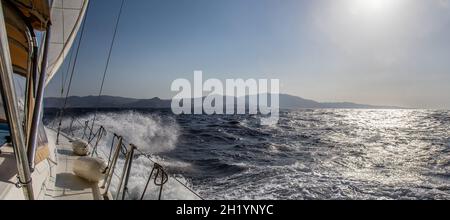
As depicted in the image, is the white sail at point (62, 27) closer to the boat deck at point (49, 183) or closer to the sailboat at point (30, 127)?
the sailboat at point (30, 127)

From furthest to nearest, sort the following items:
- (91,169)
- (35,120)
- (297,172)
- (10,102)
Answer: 1. (297,172)
2. (91,169)
3. (35,120)
4. (10,102)

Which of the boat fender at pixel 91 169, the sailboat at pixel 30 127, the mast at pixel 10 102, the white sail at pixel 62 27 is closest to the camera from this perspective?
the mast at pixel 10 102

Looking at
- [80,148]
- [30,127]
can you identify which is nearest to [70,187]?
[30,127]

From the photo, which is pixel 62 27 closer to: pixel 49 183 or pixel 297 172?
pixel 49 183

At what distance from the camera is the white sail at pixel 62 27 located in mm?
6492

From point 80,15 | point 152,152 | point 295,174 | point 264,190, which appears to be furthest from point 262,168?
point 80,15

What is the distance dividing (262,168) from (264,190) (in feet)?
8.33

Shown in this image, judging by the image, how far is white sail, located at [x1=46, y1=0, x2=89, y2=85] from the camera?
649 cm

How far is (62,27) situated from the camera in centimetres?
683

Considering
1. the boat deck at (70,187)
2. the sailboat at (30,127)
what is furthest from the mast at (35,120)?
the boat deck at (70,187)

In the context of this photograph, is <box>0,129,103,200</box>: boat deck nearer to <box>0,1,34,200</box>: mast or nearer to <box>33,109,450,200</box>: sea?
<box>0,1,34,200</box>: mast
